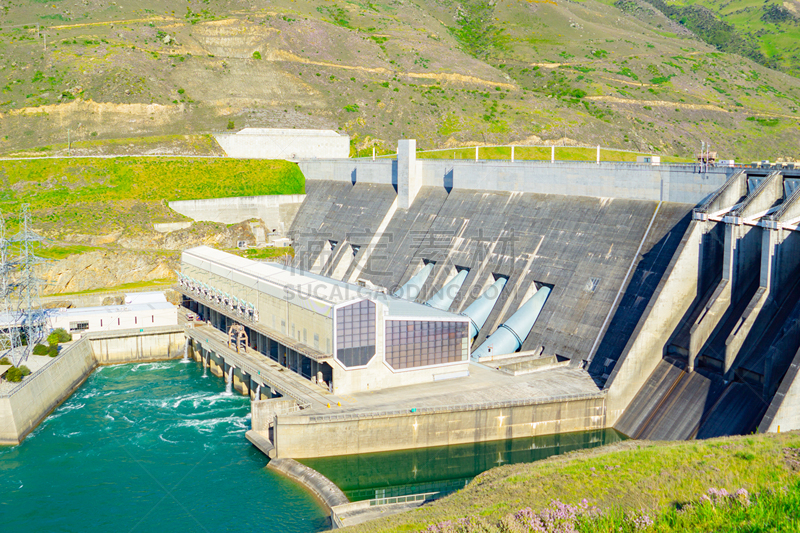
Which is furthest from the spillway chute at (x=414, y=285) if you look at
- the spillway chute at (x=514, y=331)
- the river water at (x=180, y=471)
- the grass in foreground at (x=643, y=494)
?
the grass in foreground at (x=643, y=494)

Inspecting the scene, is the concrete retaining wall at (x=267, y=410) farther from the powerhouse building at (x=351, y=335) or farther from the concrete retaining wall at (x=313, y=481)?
the concrete retaining wall at (x=313, y=481)

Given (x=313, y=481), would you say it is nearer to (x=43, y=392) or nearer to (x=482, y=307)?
(x=43, y=392)

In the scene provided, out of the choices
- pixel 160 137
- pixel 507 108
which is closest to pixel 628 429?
pixel 160 137

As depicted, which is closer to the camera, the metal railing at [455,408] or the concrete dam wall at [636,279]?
the concrete dam wall at [636,279]

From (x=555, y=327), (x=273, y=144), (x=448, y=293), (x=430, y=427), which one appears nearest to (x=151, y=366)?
(x=448, y=293)

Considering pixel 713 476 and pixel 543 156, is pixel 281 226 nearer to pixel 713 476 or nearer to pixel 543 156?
pixel 543 156

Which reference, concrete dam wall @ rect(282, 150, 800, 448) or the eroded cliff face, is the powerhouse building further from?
the eroded cliff face
